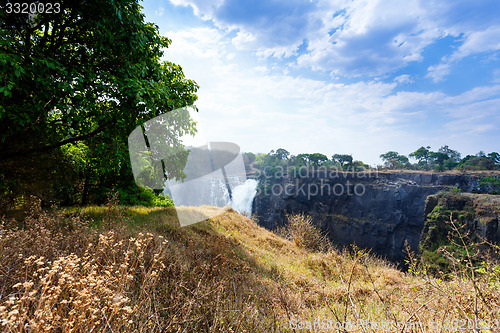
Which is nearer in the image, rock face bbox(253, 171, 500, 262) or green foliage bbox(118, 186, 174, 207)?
green foliage bbox(118, 186, 174, 207)

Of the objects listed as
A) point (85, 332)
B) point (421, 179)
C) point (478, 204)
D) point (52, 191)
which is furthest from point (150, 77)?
point (421, 179)

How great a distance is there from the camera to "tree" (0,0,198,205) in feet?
17.0

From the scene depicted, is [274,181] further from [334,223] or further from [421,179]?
[421,179]

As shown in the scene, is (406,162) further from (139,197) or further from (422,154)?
(139,197)

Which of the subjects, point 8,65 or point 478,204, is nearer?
point 8,65

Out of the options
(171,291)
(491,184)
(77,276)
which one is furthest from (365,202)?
(77,276)

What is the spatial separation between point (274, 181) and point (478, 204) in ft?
153

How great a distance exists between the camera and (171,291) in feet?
10.7

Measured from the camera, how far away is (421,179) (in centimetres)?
5356

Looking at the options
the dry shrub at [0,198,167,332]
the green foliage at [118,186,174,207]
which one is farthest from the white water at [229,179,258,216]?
the dry shrub at [0,198,167,332]

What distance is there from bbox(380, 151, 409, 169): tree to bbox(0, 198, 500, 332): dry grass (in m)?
75.7

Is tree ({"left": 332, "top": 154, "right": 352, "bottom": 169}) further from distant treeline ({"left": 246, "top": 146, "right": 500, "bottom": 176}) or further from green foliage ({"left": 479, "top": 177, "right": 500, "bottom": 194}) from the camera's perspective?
green foliage ({"left": 479, "top": 177, "right": 500, "bottom": 194})

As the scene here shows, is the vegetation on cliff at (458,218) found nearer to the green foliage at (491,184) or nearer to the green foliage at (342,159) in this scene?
the green foliage at (491,184)

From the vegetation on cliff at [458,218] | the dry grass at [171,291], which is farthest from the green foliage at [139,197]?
the vegetation on cliff at [458,218]
